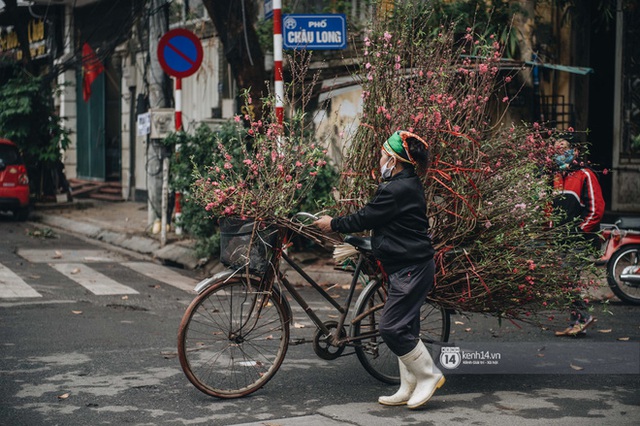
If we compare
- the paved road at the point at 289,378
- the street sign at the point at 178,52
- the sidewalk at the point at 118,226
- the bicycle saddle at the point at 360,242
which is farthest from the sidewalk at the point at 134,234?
the bicycle saddle at the point at 360,242

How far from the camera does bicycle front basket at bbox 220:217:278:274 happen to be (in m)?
5.63

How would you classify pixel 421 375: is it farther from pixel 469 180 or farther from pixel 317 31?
pixel 317 31

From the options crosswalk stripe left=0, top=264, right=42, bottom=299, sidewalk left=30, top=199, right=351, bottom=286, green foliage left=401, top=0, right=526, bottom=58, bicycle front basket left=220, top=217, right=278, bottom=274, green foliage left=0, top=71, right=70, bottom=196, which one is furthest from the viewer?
green foliage left=0, top=71, right=70, bottom=196

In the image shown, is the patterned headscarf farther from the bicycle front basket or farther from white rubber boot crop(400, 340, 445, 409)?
white rubber boot crop(400, 340, 445, 409)

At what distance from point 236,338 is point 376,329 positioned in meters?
0.93

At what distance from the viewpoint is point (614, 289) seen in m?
9.91

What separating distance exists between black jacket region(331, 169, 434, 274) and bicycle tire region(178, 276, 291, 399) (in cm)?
72

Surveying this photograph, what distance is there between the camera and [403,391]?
18.6 ft

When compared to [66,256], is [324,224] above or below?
above

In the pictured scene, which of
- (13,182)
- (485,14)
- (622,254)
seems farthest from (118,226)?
(622,254)

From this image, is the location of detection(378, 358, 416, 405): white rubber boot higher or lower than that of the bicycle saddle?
lower

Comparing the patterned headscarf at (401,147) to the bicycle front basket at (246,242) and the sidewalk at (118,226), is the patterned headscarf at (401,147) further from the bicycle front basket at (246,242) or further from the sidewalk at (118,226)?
the sidewalk at (118,226)

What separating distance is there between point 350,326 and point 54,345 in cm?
263

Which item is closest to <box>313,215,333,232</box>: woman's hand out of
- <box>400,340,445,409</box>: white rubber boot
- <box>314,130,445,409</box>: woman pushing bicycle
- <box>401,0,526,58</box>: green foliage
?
<box>314,130,445,409</box>: woman pushing bicycle
